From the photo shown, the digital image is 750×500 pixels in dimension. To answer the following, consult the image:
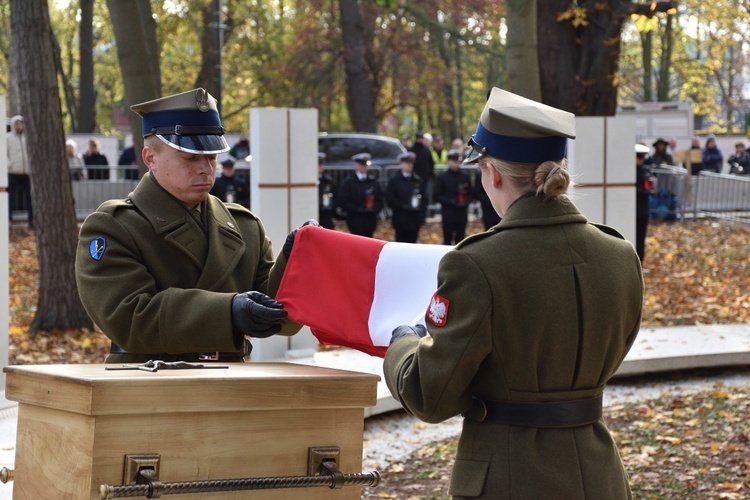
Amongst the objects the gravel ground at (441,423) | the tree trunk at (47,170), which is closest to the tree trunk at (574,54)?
the gravel ground at (441,423)

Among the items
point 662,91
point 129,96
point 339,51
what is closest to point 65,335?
point 129,96

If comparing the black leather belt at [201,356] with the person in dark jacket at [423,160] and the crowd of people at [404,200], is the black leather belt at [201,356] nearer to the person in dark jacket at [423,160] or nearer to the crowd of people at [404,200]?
the crowd of people at [404,200]

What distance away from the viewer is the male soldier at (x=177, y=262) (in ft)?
13.9

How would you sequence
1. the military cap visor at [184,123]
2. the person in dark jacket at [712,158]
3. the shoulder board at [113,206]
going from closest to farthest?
Answer: the shoulder board at [113,206], the military cap visor at [184,123], the person in dark jacket at [712,158]

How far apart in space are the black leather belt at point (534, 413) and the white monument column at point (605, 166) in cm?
931

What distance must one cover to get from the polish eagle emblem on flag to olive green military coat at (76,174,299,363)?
3.33 feet

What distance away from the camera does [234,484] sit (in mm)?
3566

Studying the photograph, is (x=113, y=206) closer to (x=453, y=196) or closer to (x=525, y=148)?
(x=525, y=148)

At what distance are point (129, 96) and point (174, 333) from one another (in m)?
8.90

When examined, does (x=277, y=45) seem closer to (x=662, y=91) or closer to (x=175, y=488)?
(x=662, y=91)

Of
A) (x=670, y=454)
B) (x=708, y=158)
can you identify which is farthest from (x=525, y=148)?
(x=708, y=158)

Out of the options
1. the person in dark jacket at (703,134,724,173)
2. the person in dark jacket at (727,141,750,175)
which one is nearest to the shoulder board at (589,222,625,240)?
the person in dark jacket at (703,134,724,173)

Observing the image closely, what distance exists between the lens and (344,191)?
19.4m

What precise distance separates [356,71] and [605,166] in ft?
80.4
